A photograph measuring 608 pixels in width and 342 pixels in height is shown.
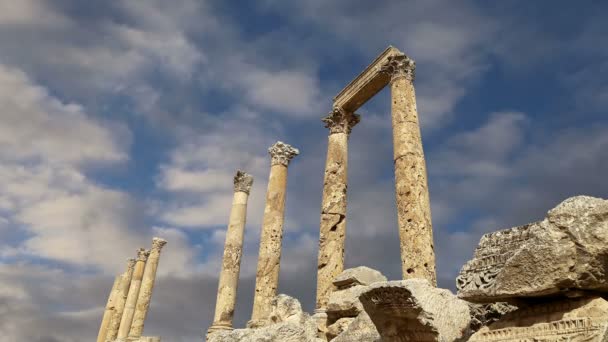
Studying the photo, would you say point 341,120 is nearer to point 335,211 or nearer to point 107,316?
point 335,211

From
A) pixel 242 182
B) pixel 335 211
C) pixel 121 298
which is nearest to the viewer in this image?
pixel 335 211

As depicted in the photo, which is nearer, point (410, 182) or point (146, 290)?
point (410, 182)

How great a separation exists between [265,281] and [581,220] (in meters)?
13.0

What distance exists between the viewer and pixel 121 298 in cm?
2972

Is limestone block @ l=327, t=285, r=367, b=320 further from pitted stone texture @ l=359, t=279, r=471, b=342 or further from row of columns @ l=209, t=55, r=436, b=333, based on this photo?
pitted stone texture @ l=359, t=279, r=471, b=342

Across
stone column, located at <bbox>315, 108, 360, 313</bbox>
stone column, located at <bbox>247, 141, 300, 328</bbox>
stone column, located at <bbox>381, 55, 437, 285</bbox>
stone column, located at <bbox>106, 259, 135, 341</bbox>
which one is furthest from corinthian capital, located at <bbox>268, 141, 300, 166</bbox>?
stone column, located at <bbox>106, 259, 135, 341</bbox>

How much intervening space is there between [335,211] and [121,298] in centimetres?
2078

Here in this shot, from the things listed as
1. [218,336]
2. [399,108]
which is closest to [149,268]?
[399,108]

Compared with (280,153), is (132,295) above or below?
below

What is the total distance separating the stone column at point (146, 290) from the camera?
25.8 meters

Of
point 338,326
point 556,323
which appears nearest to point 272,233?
point 338,326

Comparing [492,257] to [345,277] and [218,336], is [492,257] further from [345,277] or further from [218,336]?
[345,277]

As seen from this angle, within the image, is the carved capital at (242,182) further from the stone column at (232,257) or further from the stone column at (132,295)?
the stone column at (132,295)

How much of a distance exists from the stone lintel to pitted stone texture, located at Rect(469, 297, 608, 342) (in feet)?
34.8
